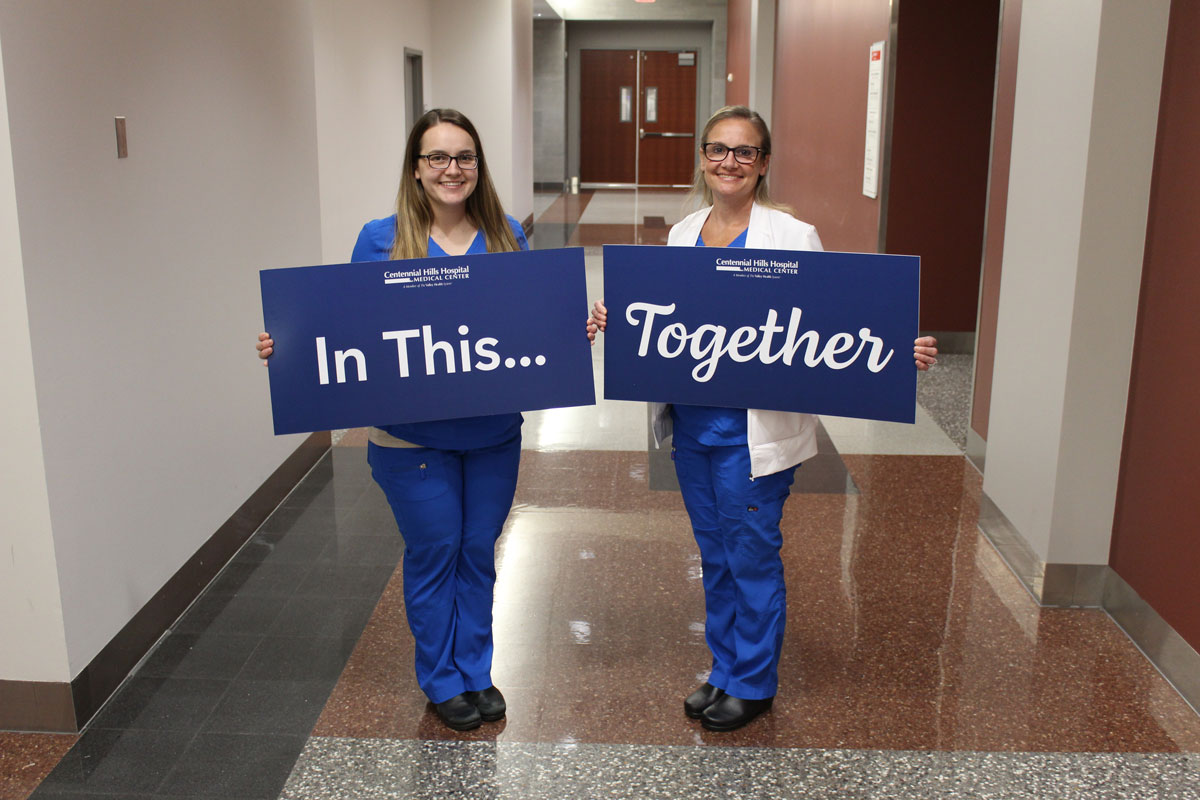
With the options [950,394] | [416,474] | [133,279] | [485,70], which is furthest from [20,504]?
[485,70]

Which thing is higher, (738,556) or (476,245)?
(476,245)

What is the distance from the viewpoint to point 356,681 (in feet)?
9.59

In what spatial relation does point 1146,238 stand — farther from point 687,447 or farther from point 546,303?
point 546,303

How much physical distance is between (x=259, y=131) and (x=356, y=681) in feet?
7.15

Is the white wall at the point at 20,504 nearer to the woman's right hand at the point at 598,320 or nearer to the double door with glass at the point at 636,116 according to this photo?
the woman's right hand at the point at 598,320

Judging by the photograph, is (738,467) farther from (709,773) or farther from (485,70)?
(485,70)

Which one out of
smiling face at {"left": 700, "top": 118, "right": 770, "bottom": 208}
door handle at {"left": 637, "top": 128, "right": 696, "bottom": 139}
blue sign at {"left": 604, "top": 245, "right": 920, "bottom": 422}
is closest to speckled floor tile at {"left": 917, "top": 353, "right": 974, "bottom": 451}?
blue sign at {"left": 604, "top": 245, "right": 920, "bottom": 422}

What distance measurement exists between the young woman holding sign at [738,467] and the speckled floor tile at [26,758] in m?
1.49

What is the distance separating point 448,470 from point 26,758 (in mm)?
1170

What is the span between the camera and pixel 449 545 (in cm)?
258

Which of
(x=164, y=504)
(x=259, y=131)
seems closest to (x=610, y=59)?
(x=259, y=131)

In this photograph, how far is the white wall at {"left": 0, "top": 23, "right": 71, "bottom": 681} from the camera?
2.40 m

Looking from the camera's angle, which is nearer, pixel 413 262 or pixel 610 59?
pixel 413 262

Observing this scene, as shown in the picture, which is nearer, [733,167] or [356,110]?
[733,167]
